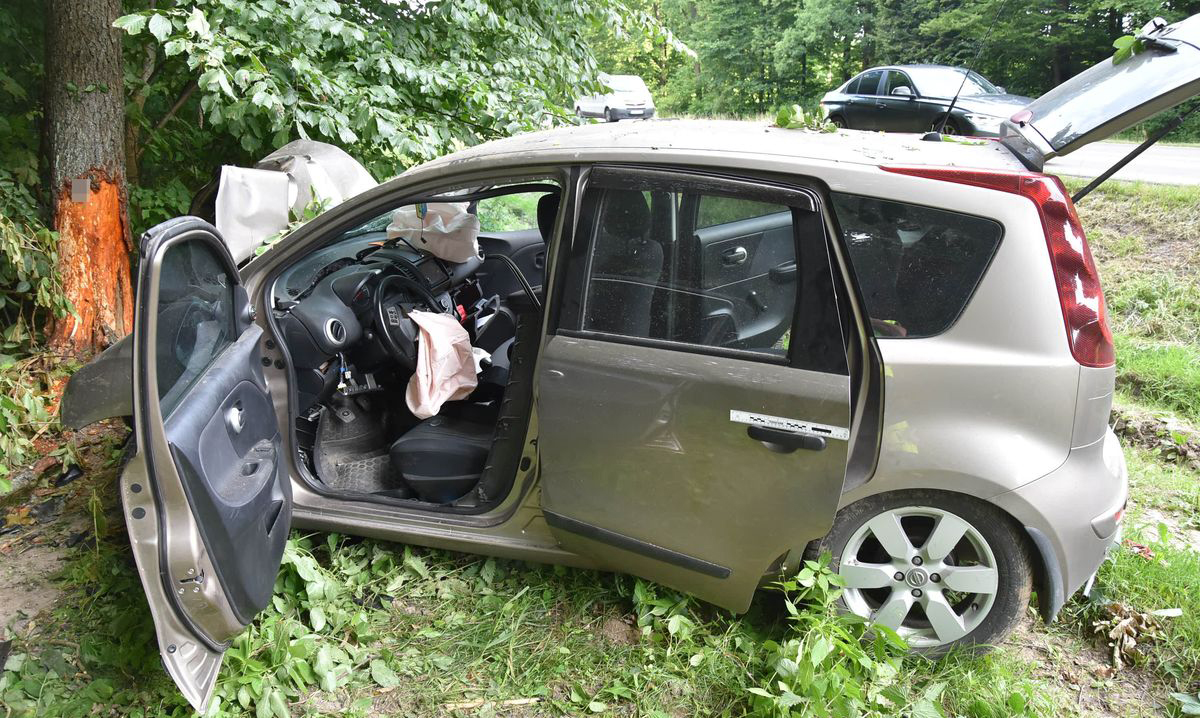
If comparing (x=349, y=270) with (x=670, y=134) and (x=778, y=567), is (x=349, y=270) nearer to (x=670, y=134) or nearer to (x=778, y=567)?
(x=670, y=134)

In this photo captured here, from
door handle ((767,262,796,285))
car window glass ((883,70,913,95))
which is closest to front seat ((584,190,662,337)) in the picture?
door handle ((767,262,796,285))

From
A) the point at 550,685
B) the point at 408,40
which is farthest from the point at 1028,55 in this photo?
the point at 550,685

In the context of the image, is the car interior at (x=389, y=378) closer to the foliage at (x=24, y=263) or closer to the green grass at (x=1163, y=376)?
the foliage at (x=24, y=263)

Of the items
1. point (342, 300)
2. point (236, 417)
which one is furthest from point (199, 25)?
point (236, 417)

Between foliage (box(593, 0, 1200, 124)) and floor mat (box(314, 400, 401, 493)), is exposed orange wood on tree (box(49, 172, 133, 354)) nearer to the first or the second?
floor mat (box(314, 400, 401, 493))

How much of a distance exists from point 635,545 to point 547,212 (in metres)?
1.32

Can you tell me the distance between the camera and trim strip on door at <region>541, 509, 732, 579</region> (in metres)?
2.32

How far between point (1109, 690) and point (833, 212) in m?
1.73

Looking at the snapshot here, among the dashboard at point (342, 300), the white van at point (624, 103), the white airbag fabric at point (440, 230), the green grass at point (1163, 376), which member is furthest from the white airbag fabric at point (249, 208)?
the white van at point (624, 103)

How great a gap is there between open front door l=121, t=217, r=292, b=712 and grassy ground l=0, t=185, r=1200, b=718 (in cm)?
47

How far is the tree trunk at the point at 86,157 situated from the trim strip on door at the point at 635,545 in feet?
10.3

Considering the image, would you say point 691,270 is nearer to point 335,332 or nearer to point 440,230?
point 335,332

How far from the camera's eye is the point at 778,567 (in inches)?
91.7

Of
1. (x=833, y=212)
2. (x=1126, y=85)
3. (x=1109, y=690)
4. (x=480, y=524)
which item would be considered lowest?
(x=1109, y=690)
